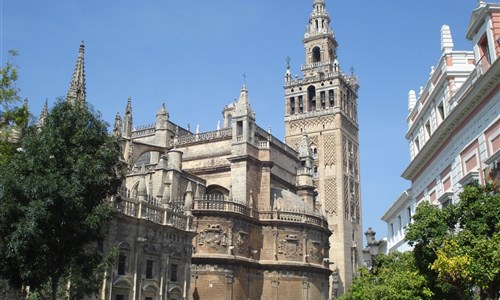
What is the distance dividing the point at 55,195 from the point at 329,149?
4960 centimetres

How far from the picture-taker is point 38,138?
1547cm

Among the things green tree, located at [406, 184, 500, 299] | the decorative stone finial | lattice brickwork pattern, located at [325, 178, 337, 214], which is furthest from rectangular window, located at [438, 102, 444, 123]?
lattice brickwork pattern, located at [325, 178, 337, 214]

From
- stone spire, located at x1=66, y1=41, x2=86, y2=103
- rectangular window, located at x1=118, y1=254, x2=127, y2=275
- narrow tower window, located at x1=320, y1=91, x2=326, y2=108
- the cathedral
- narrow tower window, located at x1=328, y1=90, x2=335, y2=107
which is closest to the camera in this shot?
rectangular window, located at x1=118, y1=254, x2=127, y2=275

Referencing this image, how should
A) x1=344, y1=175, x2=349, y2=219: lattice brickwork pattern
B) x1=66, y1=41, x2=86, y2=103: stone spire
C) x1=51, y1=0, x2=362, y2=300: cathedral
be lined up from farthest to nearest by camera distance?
x1=344, y1=175, x2=349, y2=219: lattice brickwork pattern
x1=66, y1=41, x2=86, y2=103: stone spire
x1=51, y1=0, x2=362, y2=300: cathedral

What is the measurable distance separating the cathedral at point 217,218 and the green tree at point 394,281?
32.4ft

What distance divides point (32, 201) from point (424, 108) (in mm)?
15722

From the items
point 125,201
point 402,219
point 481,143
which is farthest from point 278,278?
point 481,143

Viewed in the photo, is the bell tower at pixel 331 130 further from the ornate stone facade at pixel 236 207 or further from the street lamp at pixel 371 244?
the street lamp at pixel 371 244

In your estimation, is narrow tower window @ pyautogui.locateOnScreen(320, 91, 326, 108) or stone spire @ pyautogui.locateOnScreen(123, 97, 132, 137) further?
narrow tower window @ pyautogui.locateOnScreen(320, 91, 326, 108)

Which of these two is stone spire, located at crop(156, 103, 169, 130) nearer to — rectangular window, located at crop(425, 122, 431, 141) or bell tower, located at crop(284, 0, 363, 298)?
bell tower, located at crop(284, 0, 363, 298)

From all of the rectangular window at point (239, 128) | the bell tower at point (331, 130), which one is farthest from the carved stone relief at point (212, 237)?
the bell tower at point (331, 130)

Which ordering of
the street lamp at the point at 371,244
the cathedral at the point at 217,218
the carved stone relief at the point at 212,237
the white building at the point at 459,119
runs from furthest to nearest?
the carved stone relief at the point at 212,237 < the cathedral at the point at 217,218 < the street lamp at the point at 371,244 < the white building at the point at 459,119

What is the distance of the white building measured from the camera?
52.6ft

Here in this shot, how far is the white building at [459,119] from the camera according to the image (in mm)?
16031
